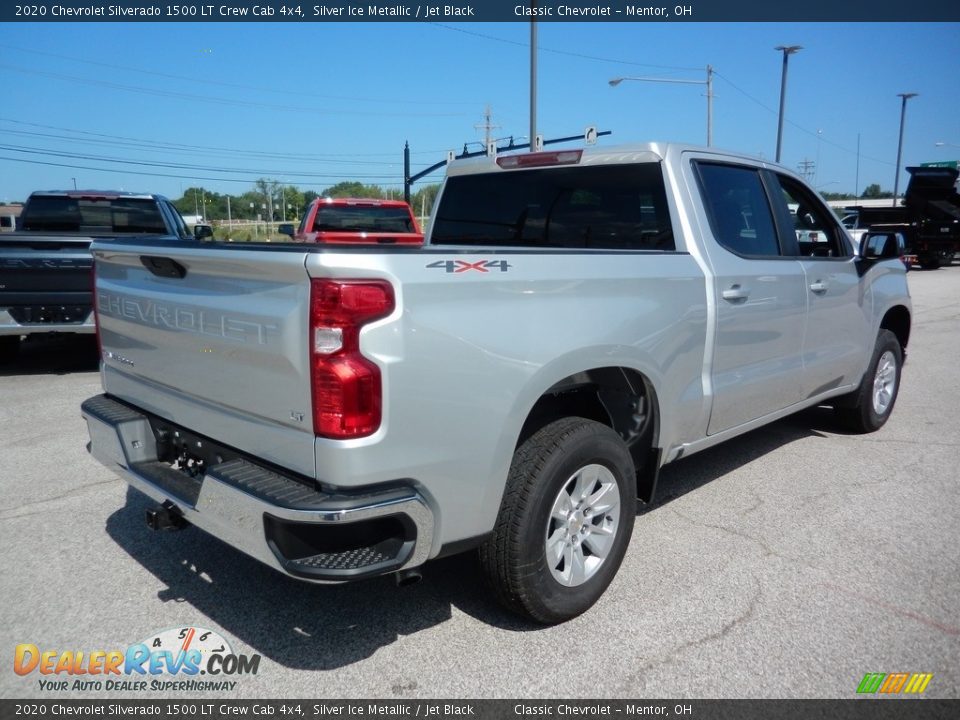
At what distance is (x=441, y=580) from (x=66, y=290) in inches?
216

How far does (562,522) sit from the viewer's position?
9.70 feet

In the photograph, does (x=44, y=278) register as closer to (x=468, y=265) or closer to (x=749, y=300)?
(x=468, y=265)

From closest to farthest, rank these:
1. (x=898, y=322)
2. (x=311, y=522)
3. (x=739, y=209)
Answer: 1. (x=311, y=522)
2. (x=739, y=209)
3. (x=898, y=322)

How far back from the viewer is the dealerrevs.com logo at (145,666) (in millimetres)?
2664

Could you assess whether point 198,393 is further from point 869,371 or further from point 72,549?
point 869,371

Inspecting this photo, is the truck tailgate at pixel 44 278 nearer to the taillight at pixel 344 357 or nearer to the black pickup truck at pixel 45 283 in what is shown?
the black pickup truck at pixel 45 283

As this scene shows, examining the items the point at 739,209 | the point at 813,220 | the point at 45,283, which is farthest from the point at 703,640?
the point at 45,283

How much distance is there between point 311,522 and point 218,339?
80 cm

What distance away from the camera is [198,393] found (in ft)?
9.21

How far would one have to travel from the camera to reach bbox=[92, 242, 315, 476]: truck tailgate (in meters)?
2.34

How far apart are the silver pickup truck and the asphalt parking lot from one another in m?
0.29

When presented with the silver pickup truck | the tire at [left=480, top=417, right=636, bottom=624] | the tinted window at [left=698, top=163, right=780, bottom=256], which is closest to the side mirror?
the silver pickup truck

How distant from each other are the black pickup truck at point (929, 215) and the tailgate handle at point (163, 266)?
2707cm

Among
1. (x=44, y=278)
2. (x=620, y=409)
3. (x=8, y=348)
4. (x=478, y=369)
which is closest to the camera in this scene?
(x=478, y=369)
